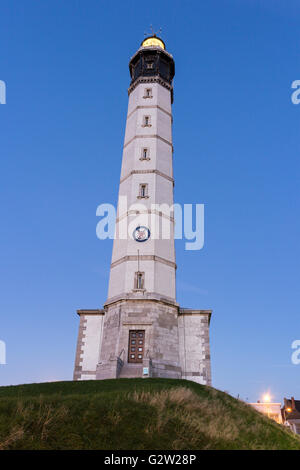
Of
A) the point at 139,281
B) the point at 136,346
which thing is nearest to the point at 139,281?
the point at 139,281

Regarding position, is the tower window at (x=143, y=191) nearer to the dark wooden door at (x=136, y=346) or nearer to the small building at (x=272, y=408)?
the dark wooden door at (x=136, y=346)

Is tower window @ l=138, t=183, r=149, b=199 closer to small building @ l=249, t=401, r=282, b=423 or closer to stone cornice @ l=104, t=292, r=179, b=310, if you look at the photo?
stone cornice @ l=104, t=292, r=179, b=310

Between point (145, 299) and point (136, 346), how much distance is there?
328cm

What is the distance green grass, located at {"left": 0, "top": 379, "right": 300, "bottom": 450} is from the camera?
32.2 feet

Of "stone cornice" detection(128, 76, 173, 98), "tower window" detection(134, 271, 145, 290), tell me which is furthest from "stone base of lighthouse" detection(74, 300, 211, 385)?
"stone cornice" detection(128, 76, 173, 98)

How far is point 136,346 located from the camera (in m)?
25.8

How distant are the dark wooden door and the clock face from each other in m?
7.22

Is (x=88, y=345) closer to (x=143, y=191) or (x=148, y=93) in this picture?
(x=143, y=191)

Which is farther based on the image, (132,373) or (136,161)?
(136,161)

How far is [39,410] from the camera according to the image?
1077 cm

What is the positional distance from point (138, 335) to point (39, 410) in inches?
618

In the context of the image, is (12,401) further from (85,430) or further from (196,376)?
(196,376)
